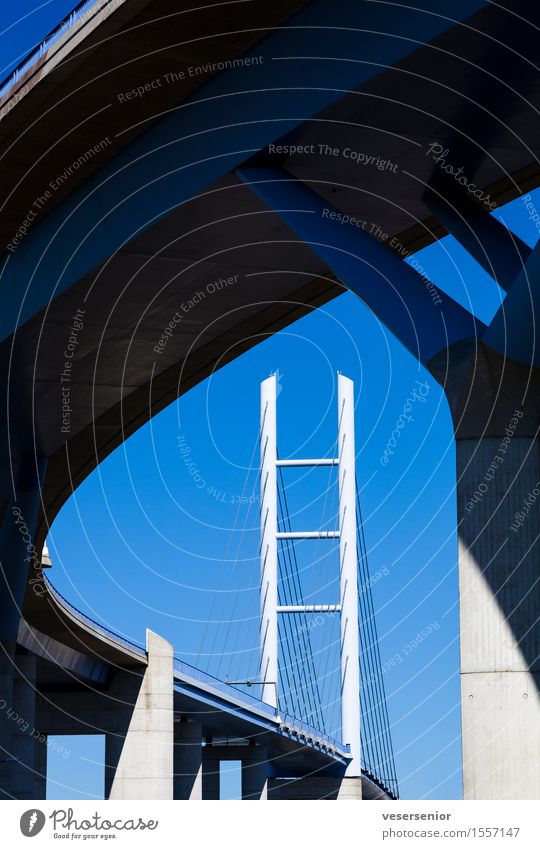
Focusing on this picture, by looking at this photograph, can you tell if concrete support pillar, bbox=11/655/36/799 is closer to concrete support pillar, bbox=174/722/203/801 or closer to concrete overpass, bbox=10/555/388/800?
concrete overpass, bbox=10/555/388/800

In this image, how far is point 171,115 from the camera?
21.8m

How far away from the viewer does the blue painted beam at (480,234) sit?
2041 centimetres

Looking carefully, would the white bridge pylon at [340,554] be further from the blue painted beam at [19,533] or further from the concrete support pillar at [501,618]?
the concrete support pillar at [501,618]

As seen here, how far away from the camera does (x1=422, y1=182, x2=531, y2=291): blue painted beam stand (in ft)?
66.9

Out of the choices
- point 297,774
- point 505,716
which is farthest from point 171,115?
point 297,774

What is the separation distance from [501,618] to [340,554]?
182ft

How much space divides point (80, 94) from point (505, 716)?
1031 cm

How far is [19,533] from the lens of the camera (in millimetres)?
40156

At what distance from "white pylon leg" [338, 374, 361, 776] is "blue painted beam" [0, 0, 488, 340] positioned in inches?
1718

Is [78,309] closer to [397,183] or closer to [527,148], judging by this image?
[397,183]

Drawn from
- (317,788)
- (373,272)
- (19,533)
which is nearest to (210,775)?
(317,788)

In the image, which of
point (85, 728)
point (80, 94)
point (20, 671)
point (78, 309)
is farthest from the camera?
point (85, 728)

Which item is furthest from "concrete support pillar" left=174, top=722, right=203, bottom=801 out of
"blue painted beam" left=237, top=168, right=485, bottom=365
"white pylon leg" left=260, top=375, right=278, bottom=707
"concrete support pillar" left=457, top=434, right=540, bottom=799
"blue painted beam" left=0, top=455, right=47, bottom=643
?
"concrete support pillar" left=457, top=434, right=540, bottom=799
